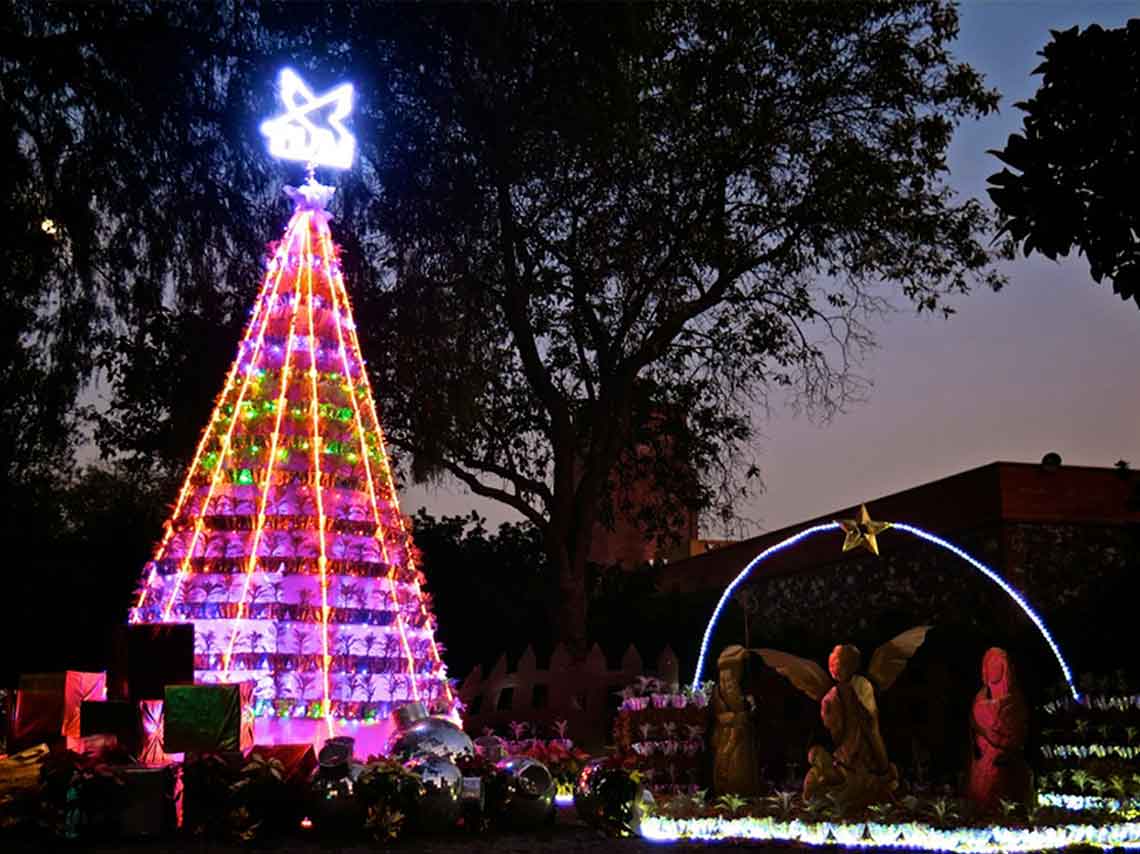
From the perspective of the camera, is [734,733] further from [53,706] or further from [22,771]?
A: [53,706]

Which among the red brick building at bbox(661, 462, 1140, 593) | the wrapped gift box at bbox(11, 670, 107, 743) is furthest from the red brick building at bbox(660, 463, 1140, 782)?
the wrapped gift box at bbox(11, 670, 107, 743)

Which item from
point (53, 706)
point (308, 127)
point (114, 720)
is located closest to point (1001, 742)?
point (114, 720)

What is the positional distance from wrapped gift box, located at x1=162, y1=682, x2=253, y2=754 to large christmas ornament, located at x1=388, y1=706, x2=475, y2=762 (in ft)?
Answer: 3.82

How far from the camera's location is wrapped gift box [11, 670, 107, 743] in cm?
1112

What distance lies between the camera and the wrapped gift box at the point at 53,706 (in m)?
11.1

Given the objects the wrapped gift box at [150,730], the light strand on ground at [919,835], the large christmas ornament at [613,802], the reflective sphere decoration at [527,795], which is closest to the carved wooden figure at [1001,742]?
the light strand on ground at [919,835]

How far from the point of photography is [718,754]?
1048cm

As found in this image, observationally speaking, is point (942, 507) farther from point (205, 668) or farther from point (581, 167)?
point (205, 668)

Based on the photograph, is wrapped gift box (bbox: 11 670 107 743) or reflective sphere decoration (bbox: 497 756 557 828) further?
wrapped gift box (bbox: 11 670 107 743)

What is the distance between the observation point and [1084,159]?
18.1 ft

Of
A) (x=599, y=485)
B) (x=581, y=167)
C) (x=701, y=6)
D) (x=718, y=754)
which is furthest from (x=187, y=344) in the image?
(x=701, y=6)

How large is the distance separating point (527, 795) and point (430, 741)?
0.81 metres

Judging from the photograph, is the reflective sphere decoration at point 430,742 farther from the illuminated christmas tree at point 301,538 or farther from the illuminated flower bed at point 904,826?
the illuminated christmas tree at point 301,538

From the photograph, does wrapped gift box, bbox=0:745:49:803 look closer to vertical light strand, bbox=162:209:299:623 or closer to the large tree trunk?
vertical light strand, bbox=162:209:299:623
